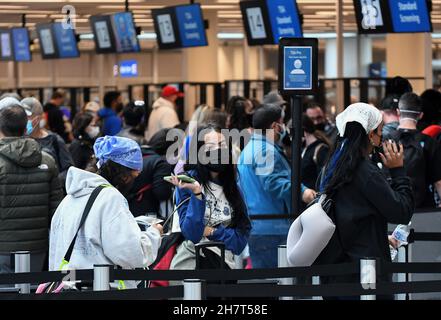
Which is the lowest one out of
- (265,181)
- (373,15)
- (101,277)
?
(265,181)

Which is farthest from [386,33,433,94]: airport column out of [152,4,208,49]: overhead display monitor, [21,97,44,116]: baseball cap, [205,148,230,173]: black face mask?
[205,148,230,173]: black face mask

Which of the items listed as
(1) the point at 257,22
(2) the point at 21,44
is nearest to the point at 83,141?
(1) the point at 257,22

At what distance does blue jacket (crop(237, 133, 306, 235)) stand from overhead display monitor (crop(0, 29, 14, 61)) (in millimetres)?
17895

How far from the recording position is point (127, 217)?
5.38 meters

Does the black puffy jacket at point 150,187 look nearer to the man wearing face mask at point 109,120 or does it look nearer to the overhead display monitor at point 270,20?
the man wearing face mask at point 109,120

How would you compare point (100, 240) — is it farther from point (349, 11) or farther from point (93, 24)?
point (349, 11)

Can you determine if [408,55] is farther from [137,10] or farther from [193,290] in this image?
[193,290]

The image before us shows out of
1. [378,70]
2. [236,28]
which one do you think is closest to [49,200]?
[236,28]

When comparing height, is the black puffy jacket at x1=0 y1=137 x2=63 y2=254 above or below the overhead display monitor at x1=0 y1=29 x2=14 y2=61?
above

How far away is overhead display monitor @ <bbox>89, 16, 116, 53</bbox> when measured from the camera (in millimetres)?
21125

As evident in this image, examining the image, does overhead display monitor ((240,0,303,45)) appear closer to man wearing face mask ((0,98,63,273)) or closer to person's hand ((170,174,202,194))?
man wearing face mask ((0,98,63,273))

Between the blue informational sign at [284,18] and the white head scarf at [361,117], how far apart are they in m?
11.3

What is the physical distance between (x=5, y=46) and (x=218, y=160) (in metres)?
19.9

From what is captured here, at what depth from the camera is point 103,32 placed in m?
21.5
